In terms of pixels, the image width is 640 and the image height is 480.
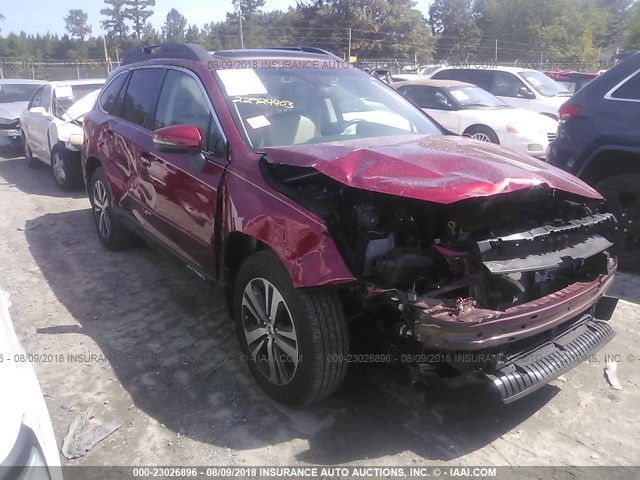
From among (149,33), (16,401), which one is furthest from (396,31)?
(16,401)

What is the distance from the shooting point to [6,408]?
1.45m

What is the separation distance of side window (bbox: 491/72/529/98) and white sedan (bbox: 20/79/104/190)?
26.8ft

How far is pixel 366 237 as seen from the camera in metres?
2.61

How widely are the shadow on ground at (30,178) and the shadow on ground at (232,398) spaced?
4.27m

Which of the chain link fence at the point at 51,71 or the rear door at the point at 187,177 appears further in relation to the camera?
the chain link fence at the point at 51,71

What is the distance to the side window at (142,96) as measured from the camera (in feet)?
14.3

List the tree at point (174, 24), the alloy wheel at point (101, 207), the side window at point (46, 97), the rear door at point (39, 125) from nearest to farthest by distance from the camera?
1. the alloy wheel at point (101, 207)
2. the rear door at point (39, 125)
3. the side window at point (46, 97)
4. the tree at point (174, 24)

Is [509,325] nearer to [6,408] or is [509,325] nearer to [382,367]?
[382,367]

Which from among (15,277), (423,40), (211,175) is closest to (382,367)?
(211,175)

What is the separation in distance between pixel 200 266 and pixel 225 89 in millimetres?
1176

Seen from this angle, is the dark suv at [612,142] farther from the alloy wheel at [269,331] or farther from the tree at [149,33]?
the tree at [149,33]

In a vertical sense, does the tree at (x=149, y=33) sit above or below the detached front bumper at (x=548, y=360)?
above

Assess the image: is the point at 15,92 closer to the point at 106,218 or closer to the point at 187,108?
the point at 106,218

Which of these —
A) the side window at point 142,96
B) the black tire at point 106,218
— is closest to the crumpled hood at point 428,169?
the side window at point 142,96
